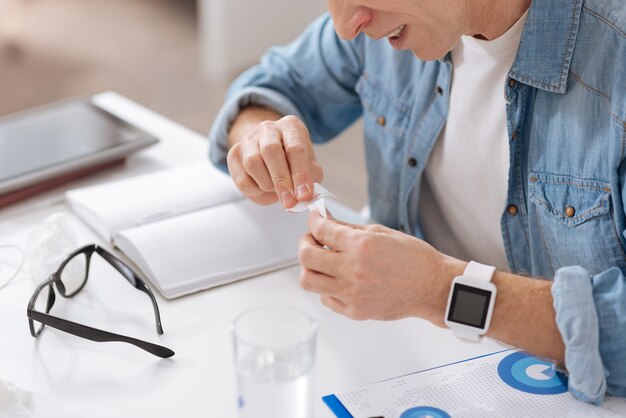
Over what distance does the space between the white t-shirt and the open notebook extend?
26 centimetres

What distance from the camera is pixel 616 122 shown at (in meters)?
1.19

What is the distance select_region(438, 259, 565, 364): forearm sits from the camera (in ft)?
3.63

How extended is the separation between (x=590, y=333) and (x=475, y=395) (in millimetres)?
157

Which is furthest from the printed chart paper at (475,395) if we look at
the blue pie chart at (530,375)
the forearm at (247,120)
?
the forearm at (247,120)

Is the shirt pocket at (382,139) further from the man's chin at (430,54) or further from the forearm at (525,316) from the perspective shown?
the forearm at (525,316)

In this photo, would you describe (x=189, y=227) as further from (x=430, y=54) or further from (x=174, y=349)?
(x=430, y=54)

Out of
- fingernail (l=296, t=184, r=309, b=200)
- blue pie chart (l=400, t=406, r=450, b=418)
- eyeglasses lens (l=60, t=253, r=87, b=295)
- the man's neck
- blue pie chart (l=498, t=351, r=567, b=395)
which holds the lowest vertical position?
blue pie chart (l=400, t=406, r=450, b=418)

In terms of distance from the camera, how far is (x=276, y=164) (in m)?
1.34

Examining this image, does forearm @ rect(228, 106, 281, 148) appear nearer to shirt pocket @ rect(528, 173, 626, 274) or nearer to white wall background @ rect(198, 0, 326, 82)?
shirt pocket @ rect(528, 173, 626, 274)

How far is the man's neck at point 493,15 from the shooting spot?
130cm

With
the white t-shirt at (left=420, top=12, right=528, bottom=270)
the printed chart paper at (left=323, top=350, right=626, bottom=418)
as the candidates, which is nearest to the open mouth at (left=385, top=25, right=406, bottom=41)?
the white t-shirt at (left=420, top=12, right=528, bottom=270)

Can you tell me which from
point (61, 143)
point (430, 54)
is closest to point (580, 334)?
point (430, 54)

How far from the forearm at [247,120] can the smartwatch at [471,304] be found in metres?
0.58

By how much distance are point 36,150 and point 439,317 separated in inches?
34.9
